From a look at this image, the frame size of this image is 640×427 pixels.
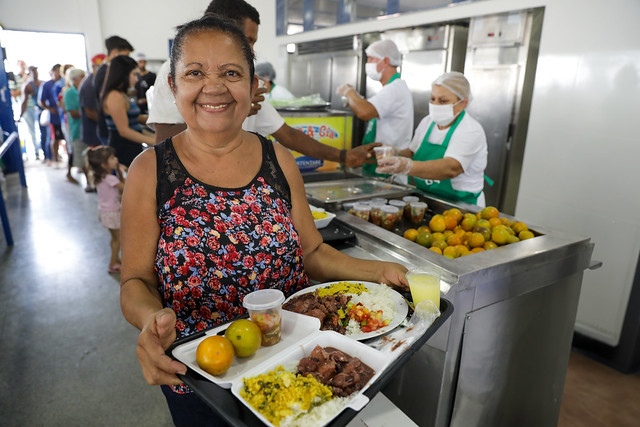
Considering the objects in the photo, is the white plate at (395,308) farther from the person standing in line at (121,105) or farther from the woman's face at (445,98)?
the person standing in line at (121,105)

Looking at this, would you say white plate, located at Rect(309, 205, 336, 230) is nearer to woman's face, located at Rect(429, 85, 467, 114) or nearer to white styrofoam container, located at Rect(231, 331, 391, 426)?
white styrofoam container, located at Rect(231, 331, 391, 426)

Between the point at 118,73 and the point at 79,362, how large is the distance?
251 cm

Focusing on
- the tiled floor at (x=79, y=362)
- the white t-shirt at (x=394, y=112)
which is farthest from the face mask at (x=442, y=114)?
the tiled floor at (x=79, y=362)

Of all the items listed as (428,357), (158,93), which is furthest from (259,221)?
(158,93)

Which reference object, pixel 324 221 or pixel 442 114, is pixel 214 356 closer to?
pixel 324 221

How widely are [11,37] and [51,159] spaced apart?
8.21 ft

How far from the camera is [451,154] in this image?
2557mm

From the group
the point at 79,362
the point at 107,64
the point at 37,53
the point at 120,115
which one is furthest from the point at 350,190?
the point at 37,53

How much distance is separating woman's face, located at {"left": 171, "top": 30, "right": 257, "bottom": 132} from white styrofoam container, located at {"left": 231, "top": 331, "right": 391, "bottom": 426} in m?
0.64

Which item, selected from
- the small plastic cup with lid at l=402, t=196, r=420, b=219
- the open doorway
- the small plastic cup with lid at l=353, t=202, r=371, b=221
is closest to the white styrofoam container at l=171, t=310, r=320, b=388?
the small plastic cup with lid at l=353, t=202, r=371, b=221

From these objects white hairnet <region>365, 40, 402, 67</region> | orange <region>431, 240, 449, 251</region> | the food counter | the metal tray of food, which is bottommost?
the food counter

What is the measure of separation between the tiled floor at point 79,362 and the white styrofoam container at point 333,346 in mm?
1599

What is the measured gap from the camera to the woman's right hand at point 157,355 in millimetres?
921

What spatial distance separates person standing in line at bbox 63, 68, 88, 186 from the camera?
20.8 ft
